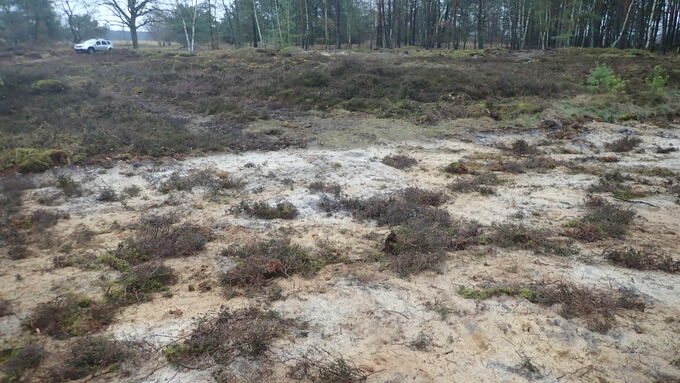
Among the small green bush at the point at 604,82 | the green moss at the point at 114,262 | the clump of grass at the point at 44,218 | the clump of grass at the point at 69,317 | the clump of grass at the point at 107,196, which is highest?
the small green bush at the point at 604,82

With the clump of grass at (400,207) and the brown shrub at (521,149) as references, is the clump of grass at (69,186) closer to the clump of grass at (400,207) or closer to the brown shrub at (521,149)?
the clump of grass at (400,207)

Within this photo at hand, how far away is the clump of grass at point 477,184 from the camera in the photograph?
8492mm

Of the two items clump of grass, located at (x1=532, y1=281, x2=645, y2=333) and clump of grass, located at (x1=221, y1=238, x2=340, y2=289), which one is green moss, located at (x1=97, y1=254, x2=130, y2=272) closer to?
clump of grass, located at (x1=221, y1=238, x2=340, y2=289)

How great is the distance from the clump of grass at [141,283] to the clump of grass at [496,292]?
387 centimetres

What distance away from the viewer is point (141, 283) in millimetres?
5266

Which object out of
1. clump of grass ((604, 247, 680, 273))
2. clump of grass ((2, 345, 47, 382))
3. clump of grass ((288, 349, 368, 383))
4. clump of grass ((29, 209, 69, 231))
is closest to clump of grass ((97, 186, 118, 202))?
clump of grass ((29, 209, 69, 231))

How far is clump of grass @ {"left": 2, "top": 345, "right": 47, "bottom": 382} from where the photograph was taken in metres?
3.71

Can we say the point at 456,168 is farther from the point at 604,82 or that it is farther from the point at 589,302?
the point at 604,82

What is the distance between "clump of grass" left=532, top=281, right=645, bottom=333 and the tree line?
33.7 m

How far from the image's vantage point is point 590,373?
378cm

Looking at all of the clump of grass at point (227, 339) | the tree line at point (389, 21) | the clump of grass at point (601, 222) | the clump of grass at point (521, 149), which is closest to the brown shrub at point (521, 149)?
the clump of grass at point (521, 149)

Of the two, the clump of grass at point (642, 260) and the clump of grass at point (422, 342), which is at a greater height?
the clump of grass at point (642, 260)

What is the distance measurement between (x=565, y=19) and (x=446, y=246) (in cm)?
3498

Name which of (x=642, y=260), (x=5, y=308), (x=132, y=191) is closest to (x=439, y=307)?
(x=642, y=260)
